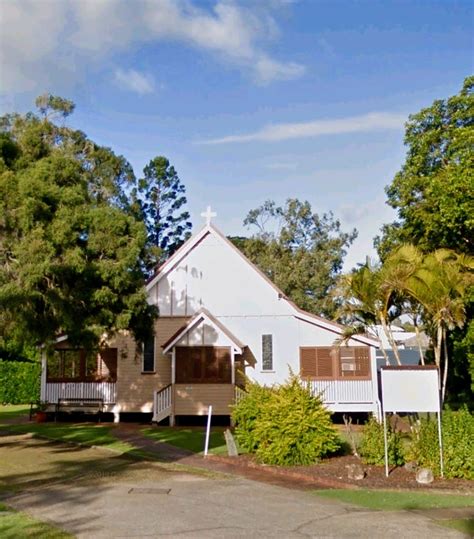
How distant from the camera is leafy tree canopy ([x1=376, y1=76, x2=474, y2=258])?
56.6ft

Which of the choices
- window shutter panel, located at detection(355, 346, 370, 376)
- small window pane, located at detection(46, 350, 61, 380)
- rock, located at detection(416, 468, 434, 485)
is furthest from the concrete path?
small window pane, located at detection(46, 350, 61, 380)

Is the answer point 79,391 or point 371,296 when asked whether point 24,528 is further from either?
point 79,391

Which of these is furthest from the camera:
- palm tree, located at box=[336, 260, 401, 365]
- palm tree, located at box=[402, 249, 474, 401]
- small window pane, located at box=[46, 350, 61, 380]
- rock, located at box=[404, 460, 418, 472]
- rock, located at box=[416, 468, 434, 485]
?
small window pane, located at box=[46, 350, 61, 380]

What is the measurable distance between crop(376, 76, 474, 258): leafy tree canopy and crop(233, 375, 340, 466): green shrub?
20.8 ft

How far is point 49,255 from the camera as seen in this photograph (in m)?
14.7

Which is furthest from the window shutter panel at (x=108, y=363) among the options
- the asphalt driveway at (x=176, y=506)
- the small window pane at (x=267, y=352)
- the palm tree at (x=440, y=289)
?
the palm tree at (x=440, y=289)

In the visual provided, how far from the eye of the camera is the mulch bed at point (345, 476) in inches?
509

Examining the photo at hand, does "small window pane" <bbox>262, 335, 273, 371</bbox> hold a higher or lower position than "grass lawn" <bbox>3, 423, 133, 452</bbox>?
higher

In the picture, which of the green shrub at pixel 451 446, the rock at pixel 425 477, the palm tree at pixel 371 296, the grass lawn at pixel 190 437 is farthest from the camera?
the grass lawn at pixel 190 437

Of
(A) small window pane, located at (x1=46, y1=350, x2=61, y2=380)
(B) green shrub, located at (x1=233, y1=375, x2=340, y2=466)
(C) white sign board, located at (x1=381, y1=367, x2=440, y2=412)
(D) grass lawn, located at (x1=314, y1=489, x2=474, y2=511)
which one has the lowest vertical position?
(D) grass lawn, located at (x1=314, y1=489, x2=474, y2=511)

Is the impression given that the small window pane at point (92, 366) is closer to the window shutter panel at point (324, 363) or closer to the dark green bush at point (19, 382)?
the window shutter panel at point (324, 363)

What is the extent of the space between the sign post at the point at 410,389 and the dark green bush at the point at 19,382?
27.5 meters

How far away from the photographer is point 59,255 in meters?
15.4

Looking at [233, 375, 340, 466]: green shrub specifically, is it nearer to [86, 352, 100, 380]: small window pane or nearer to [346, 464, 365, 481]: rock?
[346, 464, 365, 481]: rock
